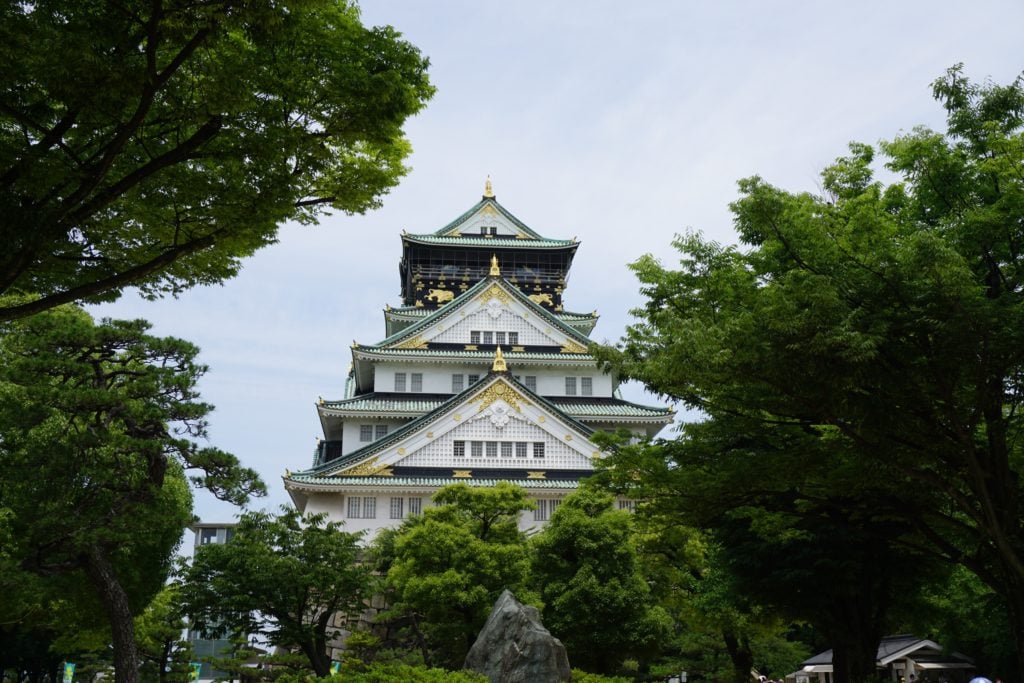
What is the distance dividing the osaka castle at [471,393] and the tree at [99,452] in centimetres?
1636

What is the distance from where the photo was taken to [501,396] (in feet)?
127

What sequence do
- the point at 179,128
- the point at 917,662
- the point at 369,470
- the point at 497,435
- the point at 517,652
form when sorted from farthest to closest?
the point at 497,435
the point at 369,470
the point at 917,662
the point at 517,652
the point at 179,128

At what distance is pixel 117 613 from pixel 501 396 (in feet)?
70.4

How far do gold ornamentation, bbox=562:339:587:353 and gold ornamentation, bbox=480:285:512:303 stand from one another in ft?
11.5

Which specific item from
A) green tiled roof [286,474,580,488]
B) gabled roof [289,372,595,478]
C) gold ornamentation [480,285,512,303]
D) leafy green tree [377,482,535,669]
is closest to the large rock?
leafy green tree [377,482,535,669]

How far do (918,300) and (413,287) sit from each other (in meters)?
41.0

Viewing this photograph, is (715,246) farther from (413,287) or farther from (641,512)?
(413,287)

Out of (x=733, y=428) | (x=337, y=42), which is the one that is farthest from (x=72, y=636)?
(x=337, y=42)

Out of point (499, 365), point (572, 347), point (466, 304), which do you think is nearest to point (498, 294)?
point (466, 304)

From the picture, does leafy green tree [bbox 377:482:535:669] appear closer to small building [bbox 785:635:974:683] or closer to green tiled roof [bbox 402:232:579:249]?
small building [bbox 785:635:974:683]

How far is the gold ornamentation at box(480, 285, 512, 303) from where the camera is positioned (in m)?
44.8

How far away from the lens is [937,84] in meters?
12.9

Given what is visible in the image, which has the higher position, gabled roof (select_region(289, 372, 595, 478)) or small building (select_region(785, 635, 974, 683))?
gabled roof (select_region(289, 372, 595, 478))

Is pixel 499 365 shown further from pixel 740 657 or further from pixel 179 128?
pixel 179 128
